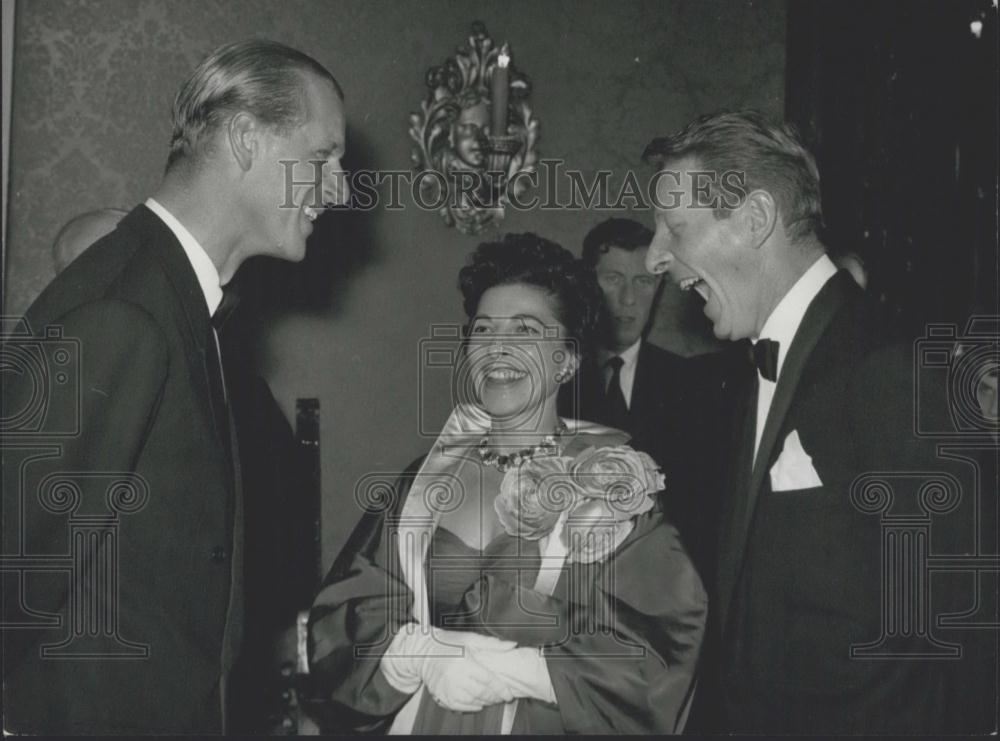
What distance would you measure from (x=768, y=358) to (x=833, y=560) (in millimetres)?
370

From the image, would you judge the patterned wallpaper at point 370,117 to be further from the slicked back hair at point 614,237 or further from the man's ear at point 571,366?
the man's ear at point 571,366

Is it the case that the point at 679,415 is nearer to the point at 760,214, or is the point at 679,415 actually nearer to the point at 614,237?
the point at 614,237

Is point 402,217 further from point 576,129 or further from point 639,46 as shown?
point 639,46

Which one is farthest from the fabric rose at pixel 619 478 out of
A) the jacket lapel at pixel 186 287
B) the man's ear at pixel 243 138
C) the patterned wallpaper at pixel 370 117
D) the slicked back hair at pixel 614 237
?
the man's ear at pixel 243 138

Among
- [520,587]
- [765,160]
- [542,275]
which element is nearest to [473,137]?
[542,275]

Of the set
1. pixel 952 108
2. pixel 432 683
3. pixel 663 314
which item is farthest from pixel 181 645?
pixel 952 108

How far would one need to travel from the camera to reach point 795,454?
5.35 ft

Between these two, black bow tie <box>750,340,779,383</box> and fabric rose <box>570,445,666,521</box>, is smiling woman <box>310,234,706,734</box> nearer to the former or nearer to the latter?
fabric rose <box>570,445,666,521</box>

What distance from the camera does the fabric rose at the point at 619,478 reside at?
5.89ft

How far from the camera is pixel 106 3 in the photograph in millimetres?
2072

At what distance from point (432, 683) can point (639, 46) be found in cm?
150

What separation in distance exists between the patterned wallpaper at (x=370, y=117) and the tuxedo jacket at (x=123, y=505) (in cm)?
65

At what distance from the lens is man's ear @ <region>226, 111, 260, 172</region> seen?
1.69 meters

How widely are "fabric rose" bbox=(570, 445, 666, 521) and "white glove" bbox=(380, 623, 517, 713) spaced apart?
325 mm
